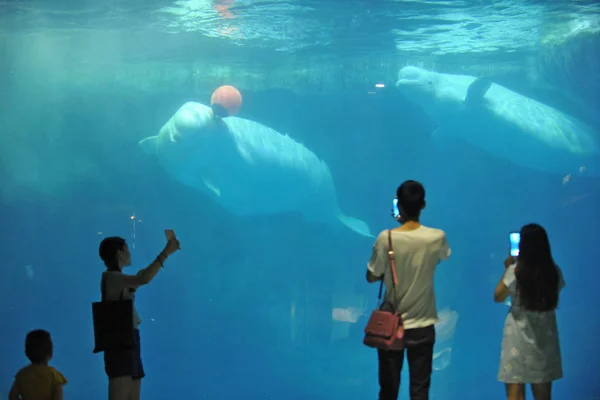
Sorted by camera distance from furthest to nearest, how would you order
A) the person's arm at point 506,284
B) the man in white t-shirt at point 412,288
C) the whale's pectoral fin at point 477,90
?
the whale's pectoral fin at point 477,90, the person's arm at point 506,284, the man in white t-shirt at point 412,288

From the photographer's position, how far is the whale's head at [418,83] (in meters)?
13.7

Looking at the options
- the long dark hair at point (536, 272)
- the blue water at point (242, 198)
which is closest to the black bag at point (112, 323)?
the long dark hair at point (536, 272)

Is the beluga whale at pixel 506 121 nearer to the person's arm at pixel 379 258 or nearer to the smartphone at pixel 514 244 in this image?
the smartphone at pixel 514 244

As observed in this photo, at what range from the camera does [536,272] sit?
13.4 feet

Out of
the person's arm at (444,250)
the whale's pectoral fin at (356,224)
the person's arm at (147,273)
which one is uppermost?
the person's arm at (444,250)

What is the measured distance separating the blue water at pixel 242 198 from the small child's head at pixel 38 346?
612 cm

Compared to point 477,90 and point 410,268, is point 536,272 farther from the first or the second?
point 477,90

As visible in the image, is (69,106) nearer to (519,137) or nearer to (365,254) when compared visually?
(365,254)

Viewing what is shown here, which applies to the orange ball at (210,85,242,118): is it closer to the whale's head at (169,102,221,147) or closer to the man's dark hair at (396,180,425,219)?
the whale's head at (169,102,221,147)

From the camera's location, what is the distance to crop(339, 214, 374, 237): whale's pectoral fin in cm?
1529

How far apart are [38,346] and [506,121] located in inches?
438

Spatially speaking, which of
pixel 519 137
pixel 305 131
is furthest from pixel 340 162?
pixel 519 137

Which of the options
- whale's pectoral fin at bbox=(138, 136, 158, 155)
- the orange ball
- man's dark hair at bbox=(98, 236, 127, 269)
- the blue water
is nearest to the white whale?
whale's pectoral fin at bbox=(138, 136, 158, 155)

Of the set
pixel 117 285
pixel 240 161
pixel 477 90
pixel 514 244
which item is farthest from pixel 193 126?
pixel 514 244
